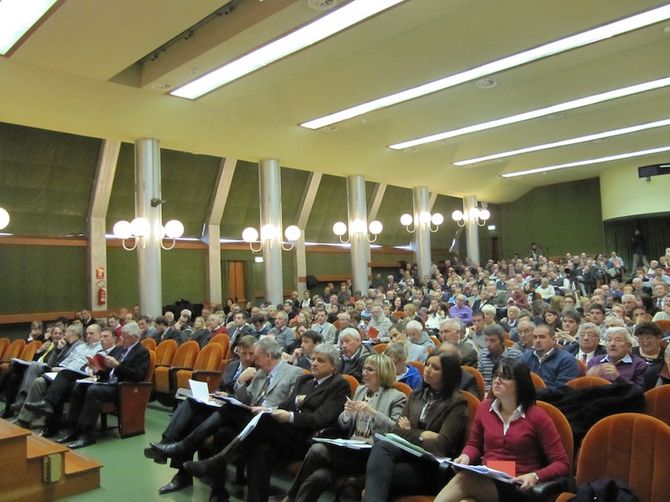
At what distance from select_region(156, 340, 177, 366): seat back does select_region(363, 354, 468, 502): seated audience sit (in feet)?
Result: 14.5

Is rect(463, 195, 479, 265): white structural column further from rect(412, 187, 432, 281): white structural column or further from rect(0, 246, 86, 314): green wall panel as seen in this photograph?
rect(0, 246, 86, 314): green wall panel

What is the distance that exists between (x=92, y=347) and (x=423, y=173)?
9.32 m

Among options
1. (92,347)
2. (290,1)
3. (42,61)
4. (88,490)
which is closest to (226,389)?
(88,490)

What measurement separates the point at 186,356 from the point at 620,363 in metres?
4.66

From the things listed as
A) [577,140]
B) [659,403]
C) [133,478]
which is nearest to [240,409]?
[133,478]

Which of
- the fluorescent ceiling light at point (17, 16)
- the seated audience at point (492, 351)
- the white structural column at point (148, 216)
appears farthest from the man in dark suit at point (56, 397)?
the white structural column at point (148, 216)

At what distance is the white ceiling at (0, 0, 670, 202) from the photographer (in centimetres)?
529

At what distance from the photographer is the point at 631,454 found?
228cm

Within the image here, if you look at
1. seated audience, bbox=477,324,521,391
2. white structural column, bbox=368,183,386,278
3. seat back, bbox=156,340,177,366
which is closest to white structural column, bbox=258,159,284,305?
seat back, bbox=156,340,177,366

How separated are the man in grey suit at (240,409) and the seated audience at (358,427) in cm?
57

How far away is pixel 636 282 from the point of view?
28.1 ft

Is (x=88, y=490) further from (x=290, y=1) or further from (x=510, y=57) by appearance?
(x=510, y=57)

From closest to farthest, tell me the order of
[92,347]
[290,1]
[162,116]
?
[290,1]
[92,347]
[162,116]

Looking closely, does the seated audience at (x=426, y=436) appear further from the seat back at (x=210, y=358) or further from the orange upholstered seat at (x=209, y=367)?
the seat back at (x=210, y=358)
